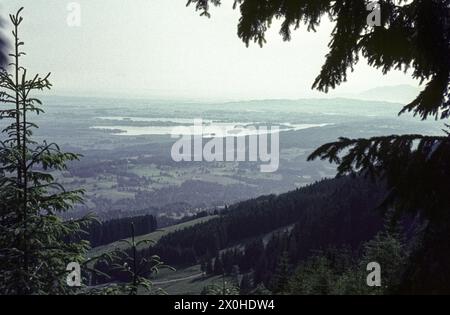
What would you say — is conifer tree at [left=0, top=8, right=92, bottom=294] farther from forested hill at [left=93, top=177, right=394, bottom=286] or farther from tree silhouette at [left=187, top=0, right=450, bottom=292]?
forested hill at [left=93, top=177, right=394, bottom=286]

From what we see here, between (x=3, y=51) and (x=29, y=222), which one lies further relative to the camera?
(x=29, y=222)

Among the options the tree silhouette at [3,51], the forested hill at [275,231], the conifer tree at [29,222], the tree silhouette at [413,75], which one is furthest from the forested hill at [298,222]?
the tree silhouette at [3,51]

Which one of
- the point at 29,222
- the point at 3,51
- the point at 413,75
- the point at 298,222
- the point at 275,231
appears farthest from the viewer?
the point at 275,231

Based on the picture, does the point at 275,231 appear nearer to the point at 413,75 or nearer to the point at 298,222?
the point at 298,222

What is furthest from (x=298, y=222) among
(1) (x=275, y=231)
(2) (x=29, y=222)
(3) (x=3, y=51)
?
(3) (x=3, y=51)

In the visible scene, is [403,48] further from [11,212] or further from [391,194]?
[11,212]

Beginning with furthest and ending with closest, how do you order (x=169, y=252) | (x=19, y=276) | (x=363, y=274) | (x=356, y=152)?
1. (x=169, y=252)
2. (x=363, y=274)
3. (x=19, y=276)
4. (x=356, y=152)

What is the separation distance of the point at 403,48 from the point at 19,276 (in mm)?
9355

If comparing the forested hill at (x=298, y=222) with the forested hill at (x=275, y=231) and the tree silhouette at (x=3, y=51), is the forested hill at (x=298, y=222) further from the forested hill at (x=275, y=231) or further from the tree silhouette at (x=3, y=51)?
the tree silhouette at (x=3, y=51)

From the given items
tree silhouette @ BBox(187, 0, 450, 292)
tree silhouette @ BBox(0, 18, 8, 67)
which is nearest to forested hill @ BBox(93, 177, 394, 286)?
tree silhouette @ BBox(187, 0, 450, 292)

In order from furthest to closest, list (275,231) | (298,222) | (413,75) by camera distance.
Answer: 1. (275,231)
2. (298,222)
3. (413,75)

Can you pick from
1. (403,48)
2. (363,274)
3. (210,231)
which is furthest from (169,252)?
(403,48)

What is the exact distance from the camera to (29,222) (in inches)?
442
